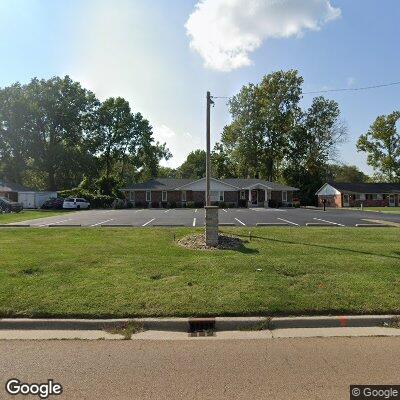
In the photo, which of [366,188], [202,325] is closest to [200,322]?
[202,325]

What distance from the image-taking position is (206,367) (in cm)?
456

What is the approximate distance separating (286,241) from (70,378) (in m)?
9.08

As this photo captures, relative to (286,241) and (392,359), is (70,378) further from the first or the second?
(286,241)

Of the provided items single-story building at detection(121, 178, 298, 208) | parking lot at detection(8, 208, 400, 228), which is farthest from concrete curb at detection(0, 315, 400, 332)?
single-story building at detection(121, 178, 298, 208)

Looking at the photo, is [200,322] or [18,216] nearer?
[200,322]

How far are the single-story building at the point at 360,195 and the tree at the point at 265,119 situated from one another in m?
11.4

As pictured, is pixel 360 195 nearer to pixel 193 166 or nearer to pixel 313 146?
pixel 313 146

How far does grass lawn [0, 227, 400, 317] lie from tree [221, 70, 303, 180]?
184ft

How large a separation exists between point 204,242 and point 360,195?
5424cm

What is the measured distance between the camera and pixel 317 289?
287 inches

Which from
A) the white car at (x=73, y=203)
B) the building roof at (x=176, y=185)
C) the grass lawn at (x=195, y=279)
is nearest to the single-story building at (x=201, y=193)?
the building roof at (x=176, y=185)

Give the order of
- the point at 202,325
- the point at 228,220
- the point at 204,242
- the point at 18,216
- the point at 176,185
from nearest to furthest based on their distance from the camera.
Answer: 1. the point at 202,325
2. the point at 204,242
3. the point at 228,220
4. the point at 18,216
5. the point at 176,185

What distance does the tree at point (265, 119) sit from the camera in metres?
66.2

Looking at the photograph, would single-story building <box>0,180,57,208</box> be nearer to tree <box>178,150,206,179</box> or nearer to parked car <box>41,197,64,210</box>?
parked car <box>41,197,64,210</box>
